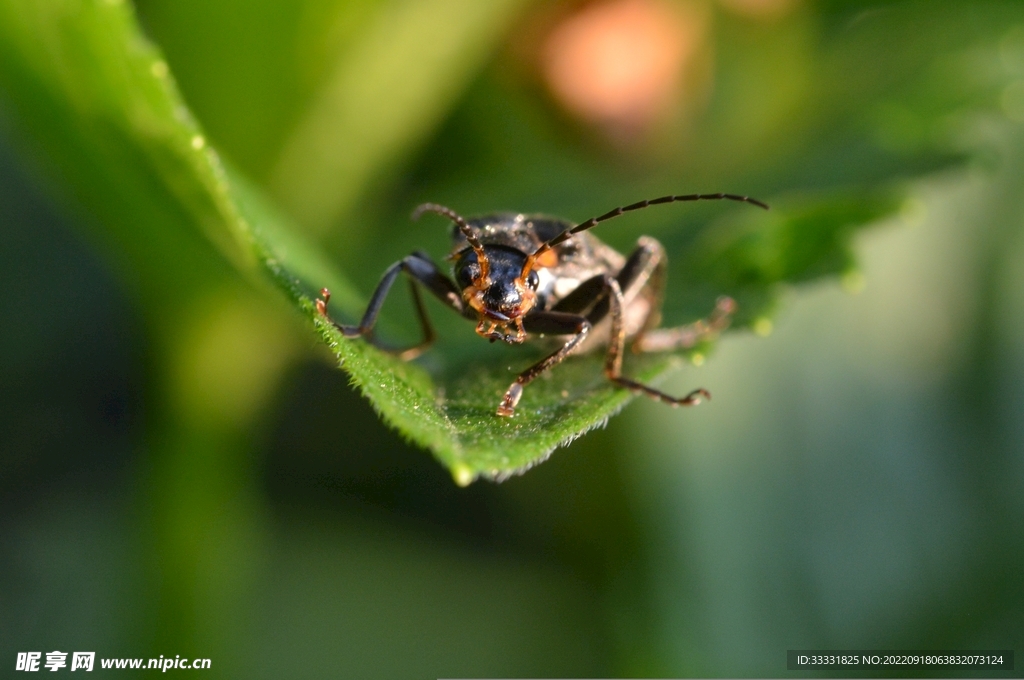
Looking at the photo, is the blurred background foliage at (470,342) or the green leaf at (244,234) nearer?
the green leaf at (244,234)

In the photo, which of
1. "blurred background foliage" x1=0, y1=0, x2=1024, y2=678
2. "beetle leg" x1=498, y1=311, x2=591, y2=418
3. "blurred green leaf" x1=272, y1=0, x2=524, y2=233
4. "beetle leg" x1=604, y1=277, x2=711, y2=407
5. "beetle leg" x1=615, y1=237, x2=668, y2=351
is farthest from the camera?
"blurred green leaf" x1=272, y1=0, x2=524, y2=233

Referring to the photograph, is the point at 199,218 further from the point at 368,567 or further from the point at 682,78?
the point at 682,78

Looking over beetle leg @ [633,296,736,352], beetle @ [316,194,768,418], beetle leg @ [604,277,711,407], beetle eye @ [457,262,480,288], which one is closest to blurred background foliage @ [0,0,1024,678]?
beetle leg @ [633,296,736,352]

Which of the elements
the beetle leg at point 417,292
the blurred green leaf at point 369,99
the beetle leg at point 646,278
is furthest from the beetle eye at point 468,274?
the blurred green leaf at point 369,99

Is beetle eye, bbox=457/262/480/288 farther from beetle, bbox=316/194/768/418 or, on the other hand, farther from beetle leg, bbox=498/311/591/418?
beetle leg, bbox=498/311/591/418

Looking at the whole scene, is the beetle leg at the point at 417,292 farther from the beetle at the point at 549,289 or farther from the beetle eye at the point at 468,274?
the beetle eye at the point at 468,274

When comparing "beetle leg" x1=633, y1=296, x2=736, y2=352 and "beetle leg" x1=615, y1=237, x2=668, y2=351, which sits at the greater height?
"beetle leg" x1=615, y1=237, x2=668, y2=351
